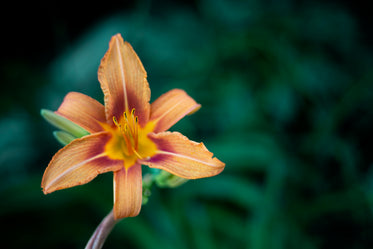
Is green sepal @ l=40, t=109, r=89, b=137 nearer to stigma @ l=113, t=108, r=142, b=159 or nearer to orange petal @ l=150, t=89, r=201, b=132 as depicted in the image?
stigma @ l=113, t=108, r=142, b=159

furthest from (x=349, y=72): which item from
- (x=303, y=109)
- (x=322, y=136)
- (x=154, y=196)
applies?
(x=154, y=196)

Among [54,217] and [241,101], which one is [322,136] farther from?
[54,217]

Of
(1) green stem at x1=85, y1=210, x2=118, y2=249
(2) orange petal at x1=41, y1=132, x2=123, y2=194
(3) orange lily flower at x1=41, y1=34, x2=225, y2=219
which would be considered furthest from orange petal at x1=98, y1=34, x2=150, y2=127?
(1) green stem at x1=85, y1=210, x2=118, y2=249

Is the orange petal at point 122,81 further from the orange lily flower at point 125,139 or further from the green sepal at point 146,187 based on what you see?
the green sepal at point 146,187

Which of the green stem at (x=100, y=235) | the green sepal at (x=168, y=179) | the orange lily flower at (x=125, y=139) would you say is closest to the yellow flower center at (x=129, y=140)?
the orange lily flower at (x=125, y=139)

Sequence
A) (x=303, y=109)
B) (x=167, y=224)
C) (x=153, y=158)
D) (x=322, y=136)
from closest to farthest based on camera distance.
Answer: (x=153, y=158), (x=167, y=224), (x=322, y=136), (x=303, y=109)

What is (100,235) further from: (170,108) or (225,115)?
(225,115)
